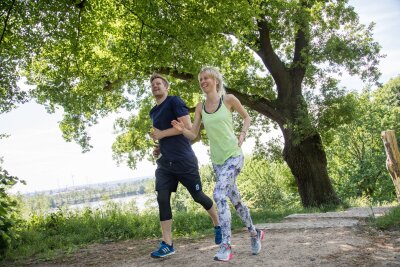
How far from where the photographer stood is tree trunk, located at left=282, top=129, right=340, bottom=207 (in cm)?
1214

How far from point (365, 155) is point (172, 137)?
27.1 m

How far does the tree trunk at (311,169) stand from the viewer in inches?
478

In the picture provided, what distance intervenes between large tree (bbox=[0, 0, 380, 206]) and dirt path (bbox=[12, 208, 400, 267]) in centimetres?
521

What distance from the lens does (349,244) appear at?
15.4 feet

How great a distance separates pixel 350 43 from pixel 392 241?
8720 millimetres

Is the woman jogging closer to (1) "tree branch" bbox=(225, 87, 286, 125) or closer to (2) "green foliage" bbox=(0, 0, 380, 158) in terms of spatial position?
(2) "green foliage" bbox=(0, 0, 380, 158)

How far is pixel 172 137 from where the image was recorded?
16.0ft

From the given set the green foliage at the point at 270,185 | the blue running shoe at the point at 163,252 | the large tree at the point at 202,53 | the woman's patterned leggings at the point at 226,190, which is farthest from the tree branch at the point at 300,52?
the green foliage at the point at 270,185

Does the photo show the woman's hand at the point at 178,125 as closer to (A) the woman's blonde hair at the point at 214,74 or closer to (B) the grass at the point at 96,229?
(A) the woman's blonde hair at the point at 214,74

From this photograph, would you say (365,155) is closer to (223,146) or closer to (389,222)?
(389,222)

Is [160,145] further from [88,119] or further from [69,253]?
[88,119]

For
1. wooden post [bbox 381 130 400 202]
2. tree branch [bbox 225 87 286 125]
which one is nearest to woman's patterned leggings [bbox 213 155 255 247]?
wooden post [bbox 381 130 400 202]

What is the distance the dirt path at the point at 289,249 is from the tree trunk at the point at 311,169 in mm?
5323

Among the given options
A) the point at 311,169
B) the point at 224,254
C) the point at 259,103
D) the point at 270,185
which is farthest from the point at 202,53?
the point at 270,185
